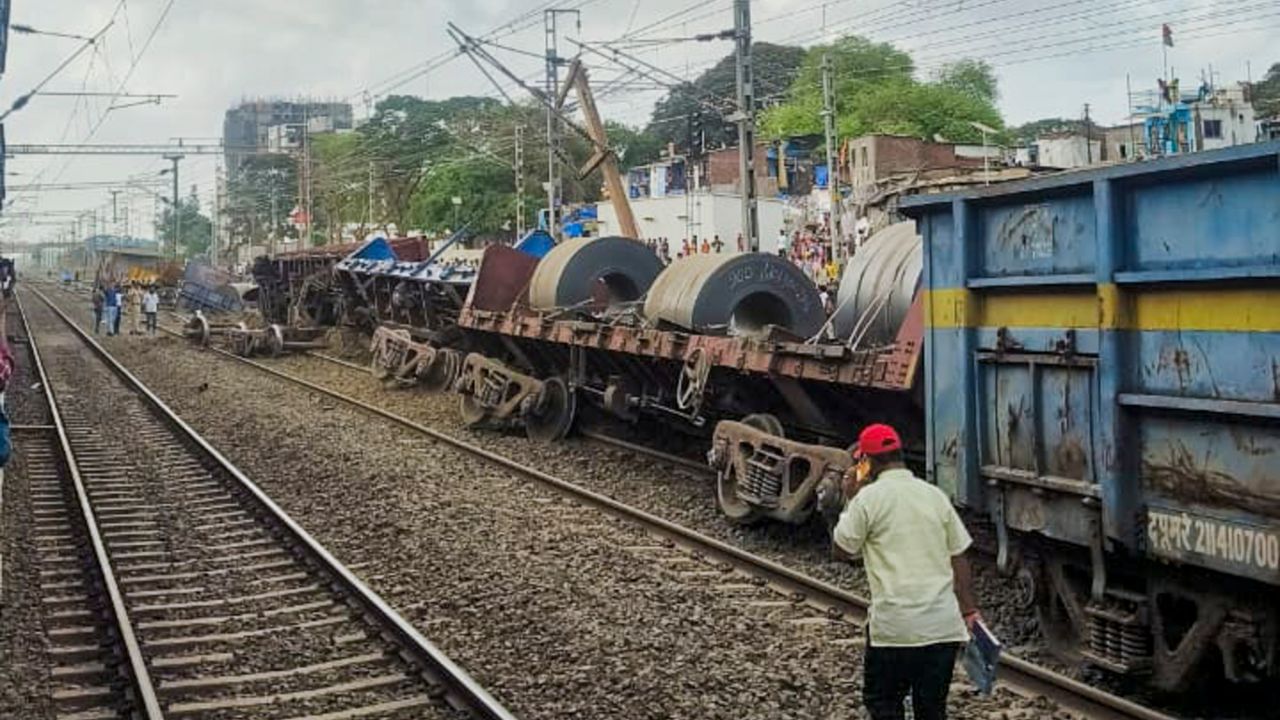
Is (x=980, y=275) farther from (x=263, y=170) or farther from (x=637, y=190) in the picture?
(x=263, y=170)

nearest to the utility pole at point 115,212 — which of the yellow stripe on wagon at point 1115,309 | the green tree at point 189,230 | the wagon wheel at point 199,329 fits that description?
the green tree at point 189,230

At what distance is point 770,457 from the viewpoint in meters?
8.86

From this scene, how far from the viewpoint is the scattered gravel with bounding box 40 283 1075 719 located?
5.88 metres

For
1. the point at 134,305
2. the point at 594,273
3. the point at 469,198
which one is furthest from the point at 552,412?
the point at 469,198

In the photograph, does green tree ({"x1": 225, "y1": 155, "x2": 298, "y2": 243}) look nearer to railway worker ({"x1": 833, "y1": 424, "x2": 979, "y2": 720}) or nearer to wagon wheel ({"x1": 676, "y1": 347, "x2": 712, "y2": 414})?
wagon wheel ({"x1": 676, "y1": 347, "x2": 712, "y2": 414})

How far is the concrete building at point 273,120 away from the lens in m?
106

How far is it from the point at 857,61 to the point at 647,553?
275 feet

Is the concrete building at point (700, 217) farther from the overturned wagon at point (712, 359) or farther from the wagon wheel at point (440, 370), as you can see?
the overturned wagon at point (712, 359)

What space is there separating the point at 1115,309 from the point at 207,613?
5.56m

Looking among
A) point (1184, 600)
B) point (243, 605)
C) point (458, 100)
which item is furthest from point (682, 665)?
point (458, 100)

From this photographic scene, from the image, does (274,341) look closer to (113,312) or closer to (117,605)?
(113,312)

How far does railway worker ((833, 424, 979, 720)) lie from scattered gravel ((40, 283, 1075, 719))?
125 cm

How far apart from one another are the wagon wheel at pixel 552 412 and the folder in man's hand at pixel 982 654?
9.63 meters

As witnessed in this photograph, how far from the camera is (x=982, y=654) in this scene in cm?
455
